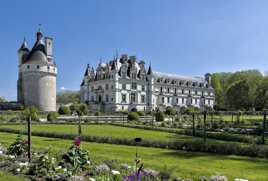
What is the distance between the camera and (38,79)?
49781mm

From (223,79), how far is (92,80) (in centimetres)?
4544

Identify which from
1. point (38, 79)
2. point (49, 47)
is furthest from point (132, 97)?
point (38, 79)

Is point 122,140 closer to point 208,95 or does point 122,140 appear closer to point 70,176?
point 70,176

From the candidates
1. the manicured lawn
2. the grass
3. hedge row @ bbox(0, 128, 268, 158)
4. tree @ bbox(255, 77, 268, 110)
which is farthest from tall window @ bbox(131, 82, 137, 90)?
the manicured lawn

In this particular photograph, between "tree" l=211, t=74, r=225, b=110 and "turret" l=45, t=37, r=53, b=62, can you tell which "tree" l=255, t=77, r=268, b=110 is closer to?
"tree" l=211, t=74, r=225, b=110

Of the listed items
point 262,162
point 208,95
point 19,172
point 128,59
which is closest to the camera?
point 19,172

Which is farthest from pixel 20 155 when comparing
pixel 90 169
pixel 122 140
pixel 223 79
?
pixel 223 79

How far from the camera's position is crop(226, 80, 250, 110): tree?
193 ft

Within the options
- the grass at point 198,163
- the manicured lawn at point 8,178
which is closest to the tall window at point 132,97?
the grass at point 198,163

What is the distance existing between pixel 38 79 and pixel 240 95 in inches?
1595

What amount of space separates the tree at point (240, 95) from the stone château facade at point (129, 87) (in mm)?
15520

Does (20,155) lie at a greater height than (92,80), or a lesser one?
lesser

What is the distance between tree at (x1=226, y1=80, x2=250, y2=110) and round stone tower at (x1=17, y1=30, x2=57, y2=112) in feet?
121

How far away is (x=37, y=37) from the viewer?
53.1 m
